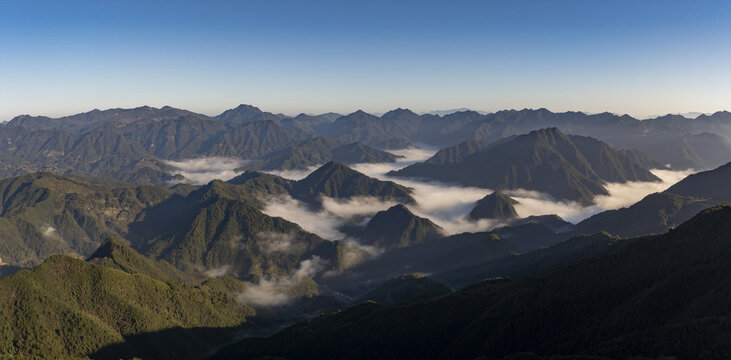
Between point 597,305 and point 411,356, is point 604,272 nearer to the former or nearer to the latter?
point 597,305

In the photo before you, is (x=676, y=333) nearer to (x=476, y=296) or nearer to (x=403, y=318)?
(x=476, y=296)

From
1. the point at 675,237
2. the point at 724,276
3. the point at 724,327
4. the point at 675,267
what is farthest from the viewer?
the point at 675,237

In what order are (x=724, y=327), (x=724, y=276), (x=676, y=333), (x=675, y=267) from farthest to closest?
(x=675, y=267), (x=724, y=276), (x=676, y=333), (x=724, y=327)

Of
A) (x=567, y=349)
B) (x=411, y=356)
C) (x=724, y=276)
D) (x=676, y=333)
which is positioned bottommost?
(x=411, y=356)

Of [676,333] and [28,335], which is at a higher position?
[676,333]

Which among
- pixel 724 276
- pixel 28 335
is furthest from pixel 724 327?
pixel 28 335

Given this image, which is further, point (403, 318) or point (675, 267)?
point (403, 318)

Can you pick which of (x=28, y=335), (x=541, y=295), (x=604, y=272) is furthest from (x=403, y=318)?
(x=28, y=335)
